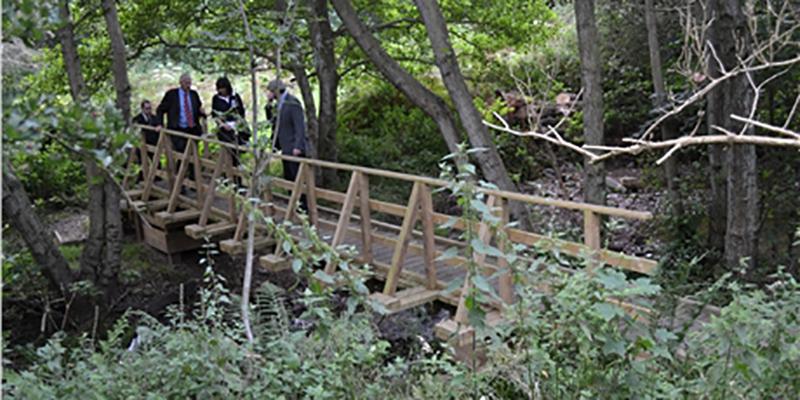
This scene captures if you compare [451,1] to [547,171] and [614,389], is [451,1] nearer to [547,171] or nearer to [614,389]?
[547,171]

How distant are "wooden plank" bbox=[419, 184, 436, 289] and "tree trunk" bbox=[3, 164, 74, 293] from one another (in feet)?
15.2

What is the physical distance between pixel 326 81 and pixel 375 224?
14.9 feet

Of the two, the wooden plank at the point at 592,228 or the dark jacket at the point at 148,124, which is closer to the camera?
the wooden plank at the point at 592,228

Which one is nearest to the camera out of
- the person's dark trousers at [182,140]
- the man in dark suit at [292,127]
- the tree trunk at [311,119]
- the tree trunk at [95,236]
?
the man in dark suit at [292,127]

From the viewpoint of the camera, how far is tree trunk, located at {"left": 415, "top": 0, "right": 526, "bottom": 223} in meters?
8.07

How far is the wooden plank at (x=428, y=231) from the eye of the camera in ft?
19.5

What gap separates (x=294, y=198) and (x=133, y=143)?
14.4 feet

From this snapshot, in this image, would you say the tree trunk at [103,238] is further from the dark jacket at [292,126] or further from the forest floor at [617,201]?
the forest floor at [617,201]

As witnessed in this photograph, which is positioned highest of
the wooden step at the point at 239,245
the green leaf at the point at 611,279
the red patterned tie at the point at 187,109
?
the red patterned tie at the point at 187,109

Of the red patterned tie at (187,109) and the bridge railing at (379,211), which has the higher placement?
the red patterned tie at (187,109)

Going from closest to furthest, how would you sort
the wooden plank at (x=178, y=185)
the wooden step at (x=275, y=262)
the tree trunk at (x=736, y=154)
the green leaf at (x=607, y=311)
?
1. the green leaf at (x=607, y=311)
2. the tree trunk at (x=736, y=154)
3. the wooden step at (x=275, y=262)
4. the wooden plank at (x=178, y=185)

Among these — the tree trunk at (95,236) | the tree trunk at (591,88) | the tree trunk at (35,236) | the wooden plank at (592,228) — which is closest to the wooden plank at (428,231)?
the wooden plank at (592,228)

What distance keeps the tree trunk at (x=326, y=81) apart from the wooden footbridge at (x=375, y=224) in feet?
5.85

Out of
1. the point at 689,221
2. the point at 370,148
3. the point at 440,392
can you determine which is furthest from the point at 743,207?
the point at 370,148
